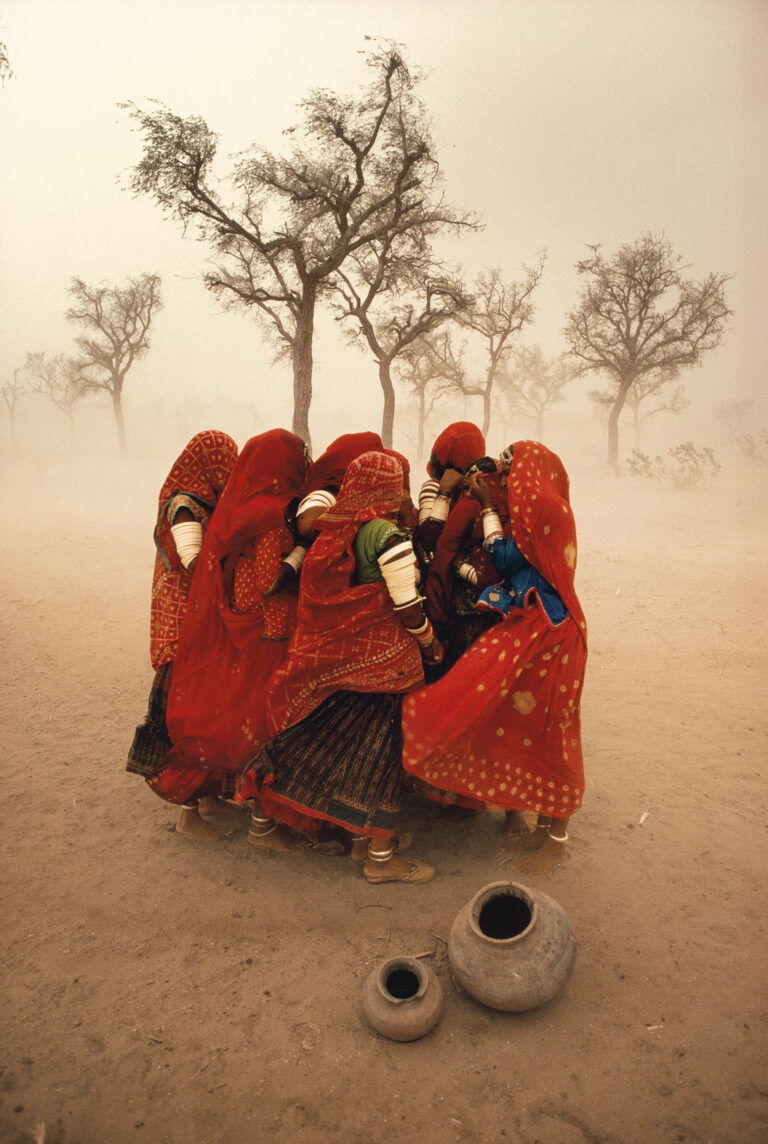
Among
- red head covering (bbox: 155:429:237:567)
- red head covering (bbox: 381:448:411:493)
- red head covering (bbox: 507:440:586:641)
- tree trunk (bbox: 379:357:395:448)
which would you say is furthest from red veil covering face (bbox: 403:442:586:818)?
tree trunk (bbox: 379:357:395:448)

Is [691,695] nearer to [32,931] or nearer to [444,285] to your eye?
[32,931]

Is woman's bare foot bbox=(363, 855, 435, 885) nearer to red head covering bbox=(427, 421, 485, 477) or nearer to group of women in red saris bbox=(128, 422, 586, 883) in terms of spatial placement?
group of women in red saris bbox=(128, 422, 586, 883)

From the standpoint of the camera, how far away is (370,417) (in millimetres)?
87938

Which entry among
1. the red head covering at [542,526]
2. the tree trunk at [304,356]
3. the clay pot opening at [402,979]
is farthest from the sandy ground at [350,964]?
the tree trunk at [304,356]

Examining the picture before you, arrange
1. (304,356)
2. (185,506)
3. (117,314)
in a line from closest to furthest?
(185,506)
(304,356)
(117,314)

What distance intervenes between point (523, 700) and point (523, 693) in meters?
0.03

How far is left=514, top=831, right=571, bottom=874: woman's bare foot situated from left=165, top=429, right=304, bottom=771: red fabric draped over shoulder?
1.48 m

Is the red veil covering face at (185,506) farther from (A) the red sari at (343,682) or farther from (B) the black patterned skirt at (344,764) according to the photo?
(B) the black patterned skirt at (344,764)

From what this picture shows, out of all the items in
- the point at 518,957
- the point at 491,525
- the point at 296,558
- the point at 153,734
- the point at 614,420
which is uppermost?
the point at 614,420

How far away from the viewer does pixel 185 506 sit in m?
3.19

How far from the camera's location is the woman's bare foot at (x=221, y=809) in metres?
3.43

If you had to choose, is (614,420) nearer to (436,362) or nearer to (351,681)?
(436,362)

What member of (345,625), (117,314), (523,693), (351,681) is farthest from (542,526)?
(117,314)

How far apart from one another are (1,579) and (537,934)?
27.6ft
